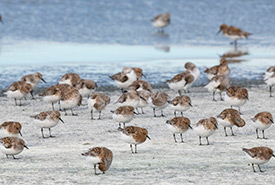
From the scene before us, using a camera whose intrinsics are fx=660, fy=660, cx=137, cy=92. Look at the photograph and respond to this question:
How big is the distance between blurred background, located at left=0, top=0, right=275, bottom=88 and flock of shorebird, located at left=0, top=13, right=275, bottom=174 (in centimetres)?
175

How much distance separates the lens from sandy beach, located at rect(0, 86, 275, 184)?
10.1 meters

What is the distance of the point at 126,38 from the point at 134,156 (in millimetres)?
17010

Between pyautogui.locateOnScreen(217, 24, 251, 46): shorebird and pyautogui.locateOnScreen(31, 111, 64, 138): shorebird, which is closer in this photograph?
pyautogui.locateOnScreen(31, 111, 64, 138): shorebird

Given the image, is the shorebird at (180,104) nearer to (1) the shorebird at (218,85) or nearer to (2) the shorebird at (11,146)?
(1) the shorebird at (218,85)

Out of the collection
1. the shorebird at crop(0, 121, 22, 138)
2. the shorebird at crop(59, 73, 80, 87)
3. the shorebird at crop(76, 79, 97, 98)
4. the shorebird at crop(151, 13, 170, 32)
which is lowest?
the shorebird at crop(0, 121, 22, 138)

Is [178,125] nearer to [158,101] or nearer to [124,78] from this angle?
[158,101]

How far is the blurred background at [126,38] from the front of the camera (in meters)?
21.8

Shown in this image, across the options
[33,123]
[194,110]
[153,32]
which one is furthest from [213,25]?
[33,123]

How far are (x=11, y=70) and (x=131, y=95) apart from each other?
7.15 meters

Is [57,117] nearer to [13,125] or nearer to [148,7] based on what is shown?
[13,125]

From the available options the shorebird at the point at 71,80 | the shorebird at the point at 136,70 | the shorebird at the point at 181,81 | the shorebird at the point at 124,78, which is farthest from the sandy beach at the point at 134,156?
the shorebird at the point at 136,70

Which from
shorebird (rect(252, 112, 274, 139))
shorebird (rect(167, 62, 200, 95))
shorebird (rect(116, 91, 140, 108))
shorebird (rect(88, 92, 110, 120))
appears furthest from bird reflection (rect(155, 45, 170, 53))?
shorebird (rect(252, 112, 274, 139))

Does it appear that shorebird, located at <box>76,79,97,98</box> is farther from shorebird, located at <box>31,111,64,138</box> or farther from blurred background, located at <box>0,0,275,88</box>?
shorebird, located at <box>31,111,64,138</box>

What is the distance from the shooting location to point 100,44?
26.8 m
